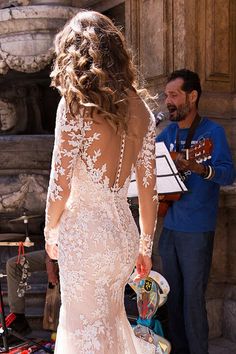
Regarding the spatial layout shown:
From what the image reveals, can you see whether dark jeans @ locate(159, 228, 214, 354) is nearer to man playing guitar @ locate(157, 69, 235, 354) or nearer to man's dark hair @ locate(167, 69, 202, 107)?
man playing guitar @ locate(157, 69, 235, 354)

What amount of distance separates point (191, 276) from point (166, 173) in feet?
2.34

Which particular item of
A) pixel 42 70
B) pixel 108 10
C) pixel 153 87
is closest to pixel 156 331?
pixel 153 87

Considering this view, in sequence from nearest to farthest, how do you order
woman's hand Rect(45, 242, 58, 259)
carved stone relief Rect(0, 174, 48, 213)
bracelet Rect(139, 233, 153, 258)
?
1. woman's hand Rect(45, 242, 58, 259)
2. bracelet Rect(139, 233, 153, 258)
3. carved stone relief Rect(0, 174, 48, 213)

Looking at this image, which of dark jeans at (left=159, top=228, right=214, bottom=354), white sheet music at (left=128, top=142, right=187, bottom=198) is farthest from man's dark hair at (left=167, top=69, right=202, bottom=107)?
dark jeans at (left=159, top=228, right=214, bottom=354)

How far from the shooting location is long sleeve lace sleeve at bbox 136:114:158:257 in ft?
9.13

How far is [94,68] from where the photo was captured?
2.44 meters

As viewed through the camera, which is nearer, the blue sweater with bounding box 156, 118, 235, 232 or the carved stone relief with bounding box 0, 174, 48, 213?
the blue sweater with bounding box 156, 118, 235, 232

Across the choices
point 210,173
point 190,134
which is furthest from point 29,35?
point 210,173

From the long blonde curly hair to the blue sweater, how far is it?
3.82 feet

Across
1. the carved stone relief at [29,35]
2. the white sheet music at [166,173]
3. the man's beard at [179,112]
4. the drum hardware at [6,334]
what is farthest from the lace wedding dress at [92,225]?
the carved stone relief at [29,35]

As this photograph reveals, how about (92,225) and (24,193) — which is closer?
(92,225)

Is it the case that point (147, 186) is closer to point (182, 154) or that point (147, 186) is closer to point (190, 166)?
point (190, 166)

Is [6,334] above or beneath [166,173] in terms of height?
beneath

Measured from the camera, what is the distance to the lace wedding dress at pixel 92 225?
254 cm
